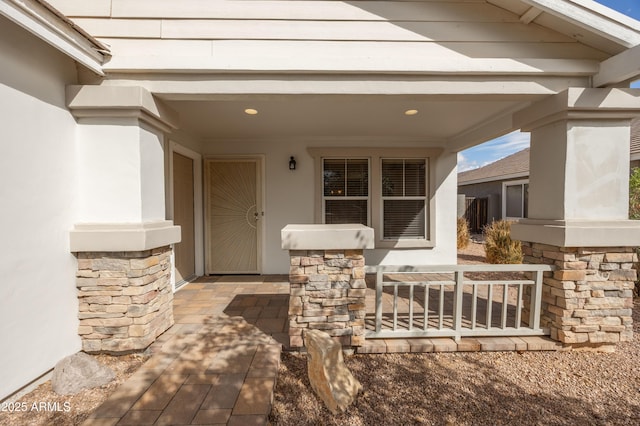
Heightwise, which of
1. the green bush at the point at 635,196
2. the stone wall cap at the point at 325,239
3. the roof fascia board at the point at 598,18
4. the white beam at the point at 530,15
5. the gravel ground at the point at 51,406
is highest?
the white beam at the point at 530,15

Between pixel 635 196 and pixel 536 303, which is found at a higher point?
pixel 635 196

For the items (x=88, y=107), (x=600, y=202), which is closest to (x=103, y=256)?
(x=88, y=107)

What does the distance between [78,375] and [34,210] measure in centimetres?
128

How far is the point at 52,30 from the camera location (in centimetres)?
194

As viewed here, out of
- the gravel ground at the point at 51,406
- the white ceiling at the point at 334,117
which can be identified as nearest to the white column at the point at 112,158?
the white ceiling at the point at 334,117

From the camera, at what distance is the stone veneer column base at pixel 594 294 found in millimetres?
2463

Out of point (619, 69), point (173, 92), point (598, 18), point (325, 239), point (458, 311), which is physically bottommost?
point (458, 311)

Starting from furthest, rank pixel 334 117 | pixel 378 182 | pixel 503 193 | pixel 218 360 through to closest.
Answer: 1. pixel 503 193
2. pixel 378 182
3. pixel 334 117
4. pixel 218 360

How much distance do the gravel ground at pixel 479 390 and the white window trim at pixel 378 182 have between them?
2610mm

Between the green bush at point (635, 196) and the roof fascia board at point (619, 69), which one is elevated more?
the roof fascia board at point (619, 69)

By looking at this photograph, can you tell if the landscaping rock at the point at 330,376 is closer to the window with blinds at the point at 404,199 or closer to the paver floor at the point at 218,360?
the paver floor at the point at 218,360

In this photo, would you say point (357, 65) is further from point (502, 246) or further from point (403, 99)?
point (502, 246)

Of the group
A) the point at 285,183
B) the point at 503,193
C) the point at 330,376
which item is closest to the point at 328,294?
the point at 330,376

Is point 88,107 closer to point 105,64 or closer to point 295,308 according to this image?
point 105,64
